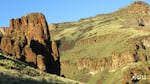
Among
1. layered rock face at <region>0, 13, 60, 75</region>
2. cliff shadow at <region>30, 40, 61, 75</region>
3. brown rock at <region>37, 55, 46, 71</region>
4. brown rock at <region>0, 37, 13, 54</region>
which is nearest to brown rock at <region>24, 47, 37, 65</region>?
layered rock face at <region>0, 13, 60, 75</region>

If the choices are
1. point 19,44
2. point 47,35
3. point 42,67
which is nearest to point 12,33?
point 47,35

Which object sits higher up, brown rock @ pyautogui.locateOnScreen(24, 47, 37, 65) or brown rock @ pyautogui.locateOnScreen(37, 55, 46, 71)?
brown rock @ pyautogui.locateOnScreen(24, 47, 37, 65)

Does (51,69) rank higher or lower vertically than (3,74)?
lower

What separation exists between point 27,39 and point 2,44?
42.5 ft

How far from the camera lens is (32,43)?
490 ft

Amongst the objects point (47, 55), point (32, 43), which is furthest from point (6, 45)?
point (47, 55)

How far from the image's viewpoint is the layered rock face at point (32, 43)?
458 ft

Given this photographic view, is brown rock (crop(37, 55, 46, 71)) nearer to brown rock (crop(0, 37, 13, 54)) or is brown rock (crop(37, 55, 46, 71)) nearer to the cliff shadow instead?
the cliff shadow

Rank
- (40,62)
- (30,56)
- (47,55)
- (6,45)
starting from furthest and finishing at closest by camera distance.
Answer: (47,55) < (6,45) < (40,62) < (30,56)

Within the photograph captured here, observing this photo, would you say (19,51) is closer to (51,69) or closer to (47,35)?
(51,69)

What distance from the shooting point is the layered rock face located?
458ft

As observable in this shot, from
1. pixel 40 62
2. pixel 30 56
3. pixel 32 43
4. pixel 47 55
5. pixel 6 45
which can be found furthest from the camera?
pixel 47 55

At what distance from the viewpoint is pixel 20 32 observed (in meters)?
172

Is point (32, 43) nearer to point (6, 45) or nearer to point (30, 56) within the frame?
point (6, 45)
